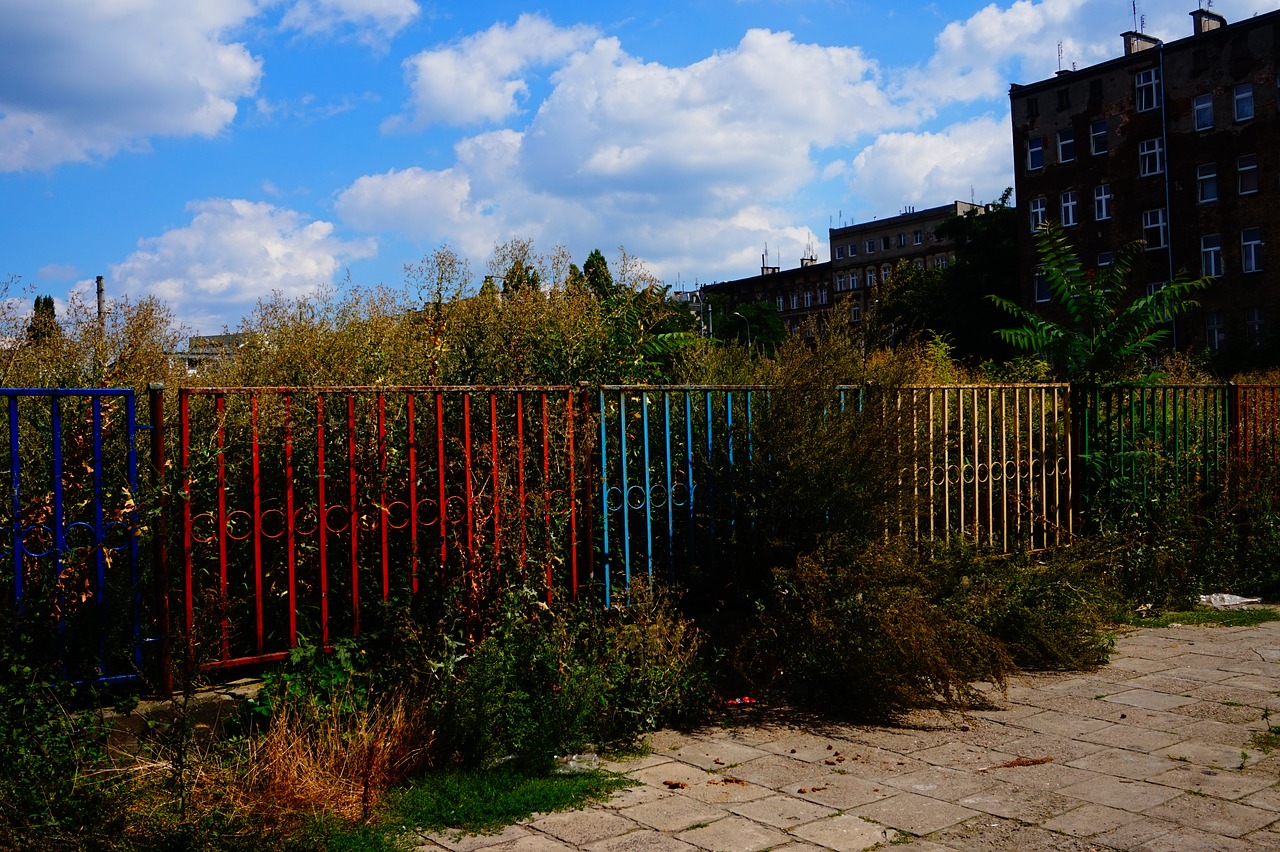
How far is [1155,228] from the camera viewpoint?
42938 millimetres

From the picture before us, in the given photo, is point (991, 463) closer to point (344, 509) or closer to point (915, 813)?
point (915, 813)

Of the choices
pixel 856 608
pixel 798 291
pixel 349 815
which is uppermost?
pixel 798 291

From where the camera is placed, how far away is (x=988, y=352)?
50156 millimetres

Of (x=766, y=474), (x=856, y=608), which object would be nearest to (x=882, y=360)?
(x=766, y=474)

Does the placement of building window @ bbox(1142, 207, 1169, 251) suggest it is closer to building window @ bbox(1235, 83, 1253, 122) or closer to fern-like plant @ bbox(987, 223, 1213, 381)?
building window @ bbox(1235, 83, 1253, 122)

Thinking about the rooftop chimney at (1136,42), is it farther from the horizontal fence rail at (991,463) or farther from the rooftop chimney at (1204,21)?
the horizontal fence rail at (991,463)

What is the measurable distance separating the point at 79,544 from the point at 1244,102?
4456cm

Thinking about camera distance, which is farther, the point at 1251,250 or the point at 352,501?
the point at 1251,250

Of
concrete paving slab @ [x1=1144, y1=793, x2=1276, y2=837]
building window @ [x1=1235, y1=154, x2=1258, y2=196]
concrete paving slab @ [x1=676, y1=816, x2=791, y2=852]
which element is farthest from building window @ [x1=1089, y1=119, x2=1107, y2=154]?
concrete paving slab @ [x1=676, y1=816, x2=791, y2=852]

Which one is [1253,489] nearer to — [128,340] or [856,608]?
[856,608]

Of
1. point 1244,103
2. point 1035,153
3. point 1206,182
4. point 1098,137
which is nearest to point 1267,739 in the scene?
point 1244,103

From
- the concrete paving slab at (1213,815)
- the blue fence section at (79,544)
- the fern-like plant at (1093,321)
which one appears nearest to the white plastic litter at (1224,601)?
the fern-like plant at (1093,321)

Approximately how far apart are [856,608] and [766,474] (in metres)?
1.12

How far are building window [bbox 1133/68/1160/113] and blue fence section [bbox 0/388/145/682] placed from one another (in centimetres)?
4604
